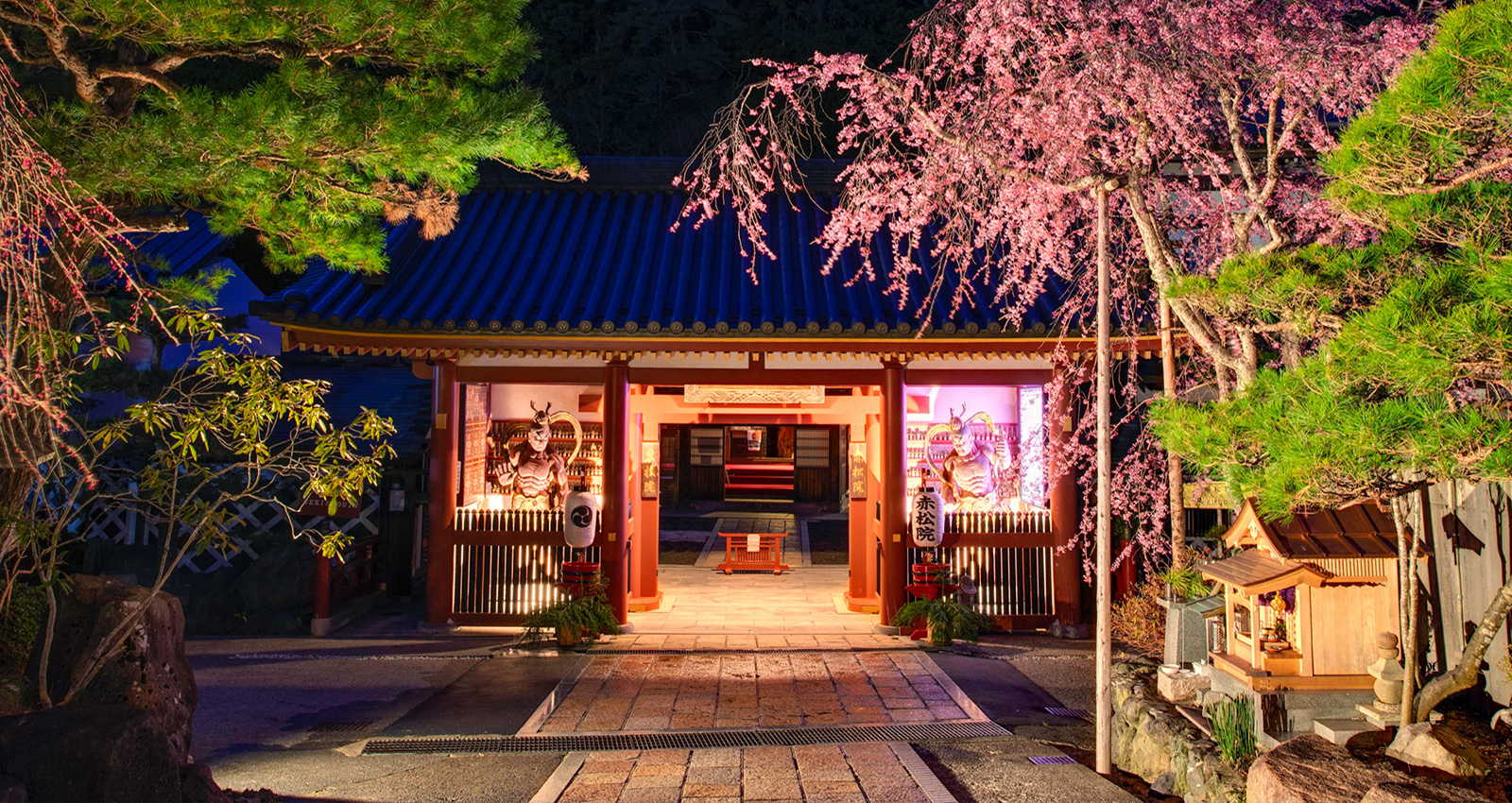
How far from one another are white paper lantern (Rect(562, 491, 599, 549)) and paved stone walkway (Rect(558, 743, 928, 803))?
4.08m

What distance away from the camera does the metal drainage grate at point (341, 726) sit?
21.6ft

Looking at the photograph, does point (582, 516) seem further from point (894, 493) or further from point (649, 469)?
point (894, 493)

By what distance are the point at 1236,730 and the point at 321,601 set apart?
31.0ft

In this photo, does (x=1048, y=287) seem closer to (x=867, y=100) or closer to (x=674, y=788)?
(x=867, y=100)

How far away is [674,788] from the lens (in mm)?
5273

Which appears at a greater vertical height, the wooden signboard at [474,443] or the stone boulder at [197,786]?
the wooden signboard at [474,443]

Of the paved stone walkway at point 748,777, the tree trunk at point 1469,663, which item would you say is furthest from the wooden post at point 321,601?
the tree trunk at point 1469,663

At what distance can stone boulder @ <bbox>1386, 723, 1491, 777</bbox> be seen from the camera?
389 centimetres

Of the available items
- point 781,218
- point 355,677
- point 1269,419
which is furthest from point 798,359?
point 1269,419

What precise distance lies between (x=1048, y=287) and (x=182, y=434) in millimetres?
8862

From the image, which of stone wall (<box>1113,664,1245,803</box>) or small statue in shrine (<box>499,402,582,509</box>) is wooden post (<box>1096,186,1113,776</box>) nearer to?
stone wall (<box>1113,664,1245,803</box>)

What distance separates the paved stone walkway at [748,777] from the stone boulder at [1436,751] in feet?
8.11

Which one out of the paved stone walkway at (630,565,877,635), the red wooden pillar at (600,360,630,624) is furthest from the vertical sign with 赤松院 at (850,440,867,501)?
the red wooden pillar at (600,360,630,624)

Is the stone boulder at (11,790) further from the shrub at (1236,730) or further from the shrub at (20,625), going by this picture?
the shrub at (1236,730)
